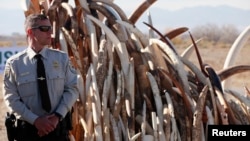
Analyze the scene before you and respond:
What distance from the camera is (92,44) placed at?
5.48m

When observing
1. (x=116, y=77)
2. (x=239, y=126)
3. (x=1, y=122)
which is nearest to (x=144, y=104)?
(x=116, y=77)

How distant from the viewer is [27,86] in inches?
174

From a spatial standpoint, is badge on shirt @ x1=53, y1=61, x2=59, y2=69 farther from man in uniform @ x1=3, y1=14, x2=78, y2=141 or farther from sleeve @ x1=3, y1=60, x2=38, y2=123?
sleeve @ x1=3, y1=60, x2=38, y2=123

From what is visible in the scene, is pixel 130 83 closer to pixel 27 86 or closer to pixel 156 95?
pixel 156 95

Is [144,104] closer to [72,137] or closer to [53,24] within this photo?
[72,137]

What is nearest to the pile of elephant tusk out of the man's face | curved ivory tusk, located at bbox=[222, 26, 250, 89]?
curved ivory tusk, located at bbox=[222, 26, 250, 89]

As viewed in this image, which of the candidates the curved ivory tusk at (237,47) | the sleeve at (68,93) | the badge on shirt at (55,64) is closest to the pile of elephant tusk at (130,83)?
the curved ivory tusk at (237,47)

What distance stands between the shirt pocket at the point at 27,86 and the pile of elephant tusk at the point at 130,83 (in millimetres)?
786

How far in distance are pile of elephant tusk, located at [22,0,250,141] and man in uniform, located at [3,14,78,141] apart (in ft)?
2.27

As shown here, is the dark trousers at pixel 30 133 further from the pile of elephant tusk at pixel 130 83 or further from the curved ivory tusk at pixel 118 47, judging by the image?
the curved ivory tusk at pixel 118 47

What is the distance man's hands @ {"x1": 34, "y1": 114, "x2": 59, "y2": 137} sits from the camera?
4355 millimetres

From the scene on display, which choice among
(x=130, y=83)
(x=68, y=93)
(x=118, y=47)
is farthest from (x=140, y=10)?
(x=68, y=93)

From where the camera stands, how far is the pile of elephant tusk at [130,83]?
16.9 ft

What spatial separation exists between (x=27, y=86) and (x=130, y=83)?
1.01 m
